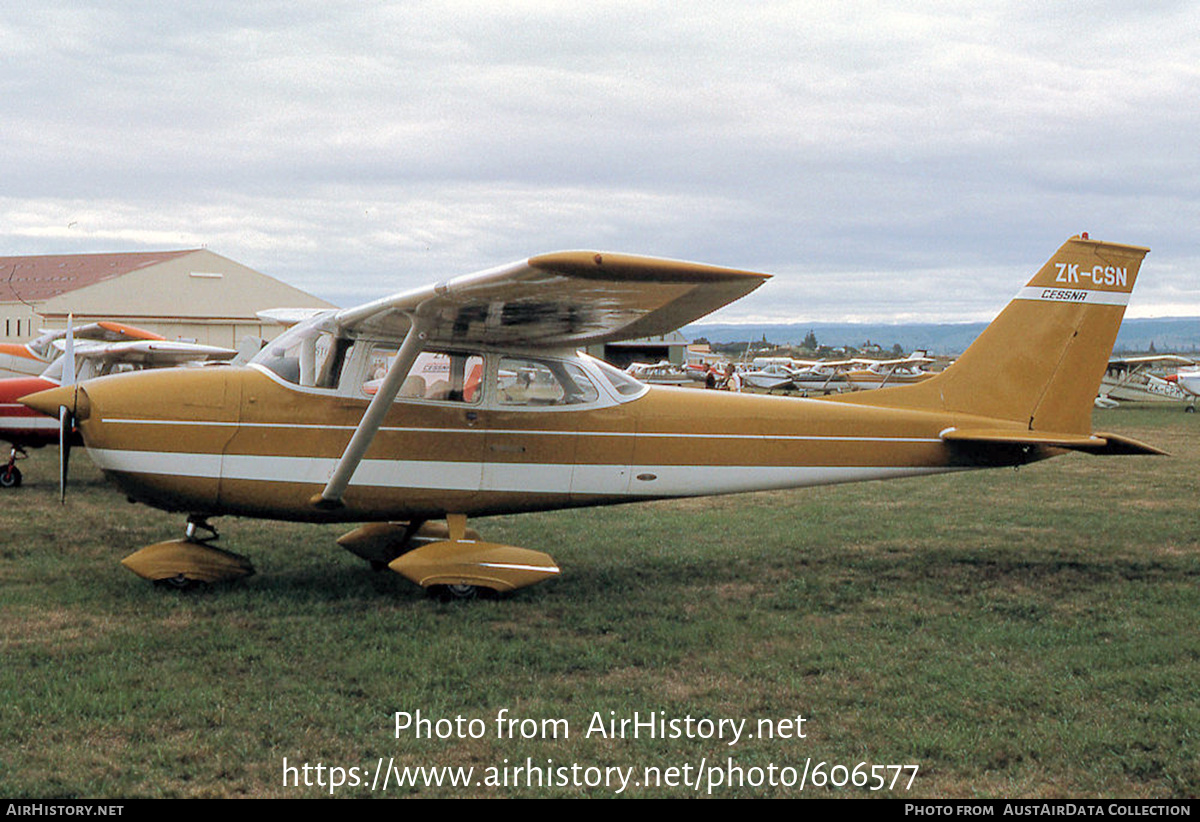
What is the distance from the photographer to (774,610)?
253 inches

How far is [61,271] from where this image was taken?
47.2 m

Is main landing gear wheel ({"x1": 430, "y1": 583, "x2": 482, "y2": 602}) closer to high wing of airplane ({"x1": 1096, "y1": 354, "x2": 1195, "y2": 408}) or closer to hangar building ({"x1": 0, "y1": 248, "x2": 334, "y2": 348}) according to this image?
high wing of airplane ({"x1": 1096, "y1": 354, "x2": 1195, "y2": 408})

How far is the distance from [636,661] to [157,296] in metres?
42.8

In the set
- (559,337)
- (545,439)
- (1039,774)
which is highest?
(559,337)

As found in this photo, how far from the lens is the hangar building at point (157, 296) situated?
134 feet

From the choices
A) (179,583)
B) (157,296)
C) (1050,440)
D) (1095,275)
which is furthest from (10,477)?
(157,296)

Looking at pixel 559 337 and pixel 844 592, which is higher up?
pixel 559 337

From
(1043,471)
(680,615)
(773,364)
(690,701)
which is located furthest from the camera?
(773,364)

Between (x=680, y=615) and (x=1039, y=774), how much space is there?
2.73 meters

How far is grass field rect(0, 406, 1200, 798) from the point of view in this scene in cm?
386

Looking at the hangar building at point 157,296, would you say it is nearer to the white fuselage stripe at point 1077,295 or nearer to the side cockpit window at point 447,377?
the side cockpit window at point 447,377

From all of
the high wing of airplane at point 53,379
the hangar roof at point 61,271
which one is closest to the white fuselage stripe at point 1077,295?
the high wing of airplane at point 53,379

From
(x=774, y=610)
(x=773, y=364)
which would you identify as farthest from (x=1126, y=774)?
(x=773, y=364)

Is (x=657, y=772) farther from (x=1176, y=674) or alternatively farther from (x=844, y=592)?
(x=844, y=592)
